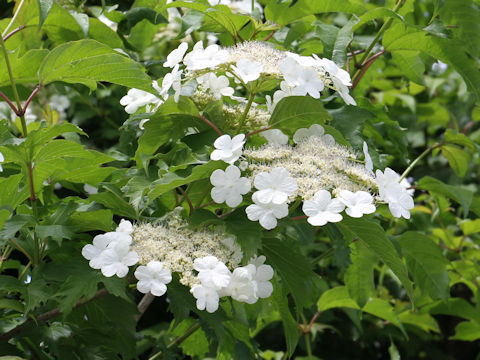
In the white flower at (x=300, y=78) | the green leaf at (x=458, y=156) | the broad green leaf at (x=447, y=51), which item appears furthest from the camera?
the green leaf at (x=458, y=156)

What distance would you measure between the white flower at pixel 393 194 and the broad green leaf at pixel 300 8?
497 mm

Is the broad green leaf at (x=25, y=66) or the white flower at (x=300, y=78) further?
the broad green leaf at (x=25, y=66)

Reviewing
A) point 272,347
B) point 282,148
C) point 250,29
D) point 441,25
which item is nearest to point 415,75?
point 441,25

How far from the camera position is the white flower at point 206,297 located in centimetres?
92

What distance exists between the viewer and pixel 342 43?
1299mm

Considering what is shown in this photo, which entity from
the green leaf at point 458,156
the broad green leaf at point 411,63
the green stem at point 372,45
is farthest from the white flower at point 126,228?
the green leaf at point 458,156

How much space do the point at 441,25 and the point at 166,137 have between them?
1.97 ft

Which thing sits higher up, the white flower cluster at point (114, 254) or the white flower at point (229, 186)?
the white flower at point (229, 186)

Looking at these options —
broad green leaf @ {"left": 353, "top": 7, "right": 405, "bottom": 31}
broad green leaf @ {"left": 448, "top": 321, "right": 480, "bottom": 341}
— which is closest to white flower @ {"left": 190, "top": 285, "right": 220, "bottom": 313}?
broad green leaf @ {"left": 353, "top": 7, "right": 405, "bottom": 31}

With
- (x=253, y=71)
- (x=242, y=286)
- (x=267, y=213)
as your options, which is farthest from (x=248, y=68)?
(x=242, y=286)

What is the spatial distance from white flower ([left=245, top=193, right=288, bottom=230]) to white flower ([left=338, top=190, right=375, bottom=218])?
0.08 meters

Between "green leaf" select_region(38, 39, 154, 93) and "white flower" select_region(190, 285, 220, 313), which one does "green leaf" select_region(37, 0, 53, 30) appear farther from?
"white flower" select_region(190, 285, 220, 313)

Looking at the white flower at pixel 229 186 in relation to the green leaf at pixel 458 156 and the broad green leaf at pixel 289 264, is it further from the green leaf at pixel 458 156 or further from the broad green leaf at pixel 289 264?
the green leaf at pixel 458 156

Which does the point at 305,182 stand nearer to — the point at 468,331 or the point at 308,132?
the point at 308,132
